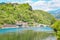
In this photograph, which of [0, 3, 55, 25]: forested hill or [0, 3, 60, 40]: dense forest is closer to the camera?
[0, 3, 60, 40]: dense forest

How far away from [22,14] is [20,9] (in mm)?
9633

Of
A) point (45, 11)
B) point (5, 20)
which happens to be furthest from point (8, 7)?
point (45, 11)

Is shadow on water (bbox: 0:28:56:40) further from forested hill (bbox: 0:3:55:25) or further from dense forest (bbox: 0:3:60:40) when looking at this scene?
forested hill (bbox: 0:3:55:25)

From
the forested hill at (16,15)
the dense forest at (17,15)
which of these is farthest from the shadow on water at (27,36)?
the forested hill at (16,15)

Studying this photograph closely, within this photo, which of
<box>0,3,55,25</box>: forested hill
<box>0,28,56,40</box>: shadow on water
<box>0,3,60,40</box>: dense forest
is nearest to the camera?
<box>0,28,56,40</box>: shadow on water

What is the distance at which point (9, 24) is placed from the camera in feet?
273

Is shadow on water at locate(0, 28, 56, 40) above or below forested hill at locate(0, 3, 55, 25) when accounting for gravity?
above

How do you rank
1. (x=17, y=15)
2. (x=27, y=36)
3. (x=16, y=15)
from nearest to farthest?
(x=27, y=36), (x=16, y=15), (x=17, y=15)

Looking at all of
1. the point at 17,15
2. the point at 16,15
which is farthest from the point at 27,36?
the point at 17,15

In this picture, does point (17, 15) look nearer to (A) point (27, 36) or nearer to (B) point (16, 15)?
(B) point (16, 15)

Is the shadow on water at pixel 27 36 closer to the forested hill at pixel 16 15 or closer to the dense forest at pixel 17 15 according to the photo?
the dense forest at pixel 17 15

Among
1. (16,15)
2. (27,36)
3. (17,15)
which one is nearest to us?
(27,36)

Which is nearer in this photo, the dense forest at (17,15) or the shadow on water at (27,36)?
the shadow on water at (27,36)

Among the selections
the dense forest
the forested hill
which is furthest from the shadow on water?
the forested hill
